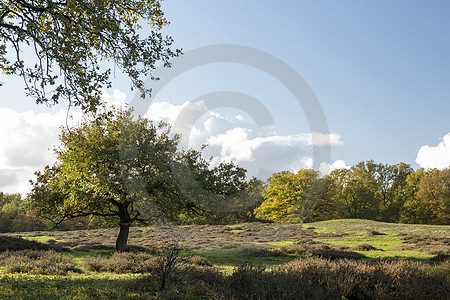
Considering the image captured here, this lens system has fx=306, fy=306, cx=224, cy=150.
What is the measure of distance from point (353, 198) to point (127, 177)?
53827mm

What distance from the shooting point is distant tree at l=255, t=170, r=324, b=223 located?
46.8 meters

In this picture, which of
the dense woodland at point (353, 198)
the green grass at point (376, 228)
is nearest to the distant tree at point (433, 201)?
the dense woodland at point (353, 198)

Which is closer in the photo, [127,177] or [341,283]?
[341,283]

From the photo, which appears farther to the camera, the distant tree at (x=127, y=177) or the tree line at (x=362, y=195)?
the tree line at (x=362, y=195)

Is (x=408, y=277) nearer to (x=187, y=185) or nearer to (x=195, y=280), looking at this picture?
(x=195, y=280)

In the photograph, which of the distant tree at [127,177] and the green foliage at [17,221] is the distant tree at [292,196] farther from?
the green foliage at [17,221]

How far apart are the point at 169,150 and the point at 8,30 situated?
1061cm

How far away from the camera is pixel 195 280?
7.57 meters

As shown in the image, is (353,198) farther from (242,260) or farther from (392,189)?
(242,260)

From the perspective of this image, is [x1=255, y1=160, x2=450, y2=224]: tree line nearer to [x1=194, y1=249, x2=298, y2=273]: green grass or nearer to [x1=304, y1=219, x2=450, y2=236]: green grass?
[x1=304, y1=219, x2=450, y2=236]: green grass

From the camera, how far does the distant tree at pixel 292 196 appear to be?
153 ft

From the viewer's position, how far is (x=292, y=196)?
1866 inches

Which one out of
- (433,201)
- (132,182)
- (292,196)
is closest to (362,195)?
(433,201)

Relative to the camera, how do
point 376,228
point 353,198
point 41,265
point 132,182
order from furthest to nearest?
point 353,198
point 376,228
point 132,182
point 41,265
